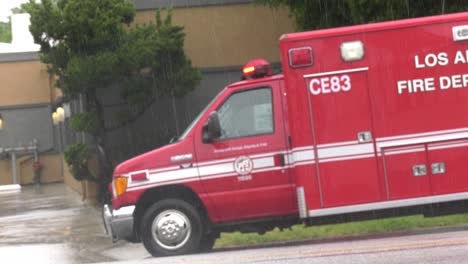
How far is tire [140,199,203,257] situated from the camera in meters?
10.8

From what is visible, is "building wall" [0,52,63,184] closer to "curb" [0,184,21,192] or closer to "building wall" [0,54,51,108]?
"building wall" [0,54,51,108]

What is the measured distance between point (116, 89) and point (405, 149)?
1093 cm

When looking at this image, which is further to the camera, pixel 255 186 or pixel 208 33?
pixel 208 33

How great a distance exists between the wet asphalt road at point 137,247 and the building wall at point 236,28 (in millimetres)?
4779

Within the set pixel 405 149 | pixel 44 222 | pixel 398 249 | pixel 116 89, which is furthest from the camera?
pixel 116 89

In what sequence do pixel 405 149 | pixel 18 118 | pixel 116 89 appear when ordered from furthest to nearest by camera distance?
1. pixel 18 118
2. pixel 116 89
3. pixel 405 149

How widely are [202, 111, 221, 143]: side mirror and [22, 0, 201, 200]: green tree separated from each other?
782cm

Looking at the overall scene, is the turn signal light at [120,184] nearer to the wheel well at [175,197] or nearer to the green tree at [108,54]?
the wheel well at [175,197]

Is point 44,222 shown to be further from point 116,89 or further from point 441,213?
point 441,213

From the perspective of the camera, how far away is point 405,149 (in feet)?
34.0

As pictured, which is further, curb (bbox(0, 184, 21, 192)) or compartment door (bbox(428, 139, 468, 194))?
curb (bbox(0, 184, 21, 192))

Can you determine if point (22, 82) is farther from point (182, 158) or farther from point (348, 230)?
point (182, 158)

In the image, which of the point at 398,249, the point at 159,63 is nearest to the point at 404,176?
the point at 398,249

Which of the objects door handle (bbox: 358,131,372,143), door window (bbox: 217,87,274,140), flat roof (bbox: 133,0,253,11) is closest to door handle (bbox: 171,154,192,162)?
door window (bbox: 217,87,274,140)
